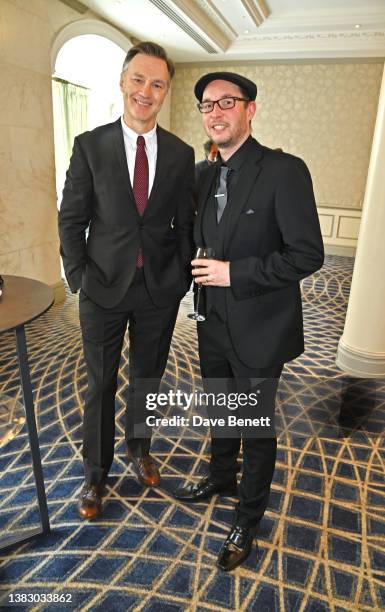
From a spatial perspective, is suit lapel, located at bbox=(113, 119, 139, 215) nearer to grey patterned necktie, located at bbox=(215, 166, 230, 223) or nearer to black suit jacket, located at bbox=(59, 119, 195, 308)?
black suit jacket, located at bbox=(59, 119, 195, 308)

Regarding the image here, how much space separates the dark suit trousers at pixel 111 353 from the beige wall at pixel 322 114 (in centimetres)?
776

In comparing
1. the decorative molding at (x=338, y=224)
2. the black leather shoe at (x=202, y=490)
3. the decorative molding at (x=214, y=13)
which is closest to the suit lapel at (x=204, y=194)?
the black leather shoe at (x=202, y=490)

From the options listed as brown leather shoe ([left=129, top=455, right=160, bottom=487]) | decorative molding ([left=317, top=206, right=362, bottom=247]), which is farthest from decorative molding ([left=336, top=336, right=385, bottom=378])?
decorative molding ([left=317, top=206, right=362, bottom=247])

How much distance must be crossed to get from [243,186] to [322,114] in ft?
26.3

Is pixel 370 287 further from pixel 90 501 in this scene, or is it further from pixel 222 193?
pixel 90 501

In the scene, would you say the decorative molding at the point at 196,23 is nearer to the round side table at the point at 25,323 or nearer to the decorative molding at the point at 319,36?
Answer: the decorative molding at the point at 319,36

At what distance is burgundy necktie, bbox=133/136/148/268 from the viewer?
196 centimetres

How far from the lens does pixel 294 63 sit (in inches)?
332

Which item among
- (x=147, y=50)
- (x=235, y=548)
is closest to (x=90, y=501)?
(x=235, y=548)

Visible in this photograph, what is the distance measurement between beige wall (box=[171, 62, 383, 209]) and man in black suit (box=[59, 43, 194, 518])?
759 cm

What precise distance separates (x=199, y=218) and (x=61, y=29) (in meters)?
4.52

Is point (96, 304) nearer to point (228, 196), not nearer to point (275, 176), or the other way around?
point (228, 196)

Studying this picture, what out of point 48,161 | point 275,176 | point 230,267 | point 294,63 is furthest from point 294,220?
point 294,63

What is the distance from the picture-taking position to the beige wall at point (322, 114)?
8352 mm
